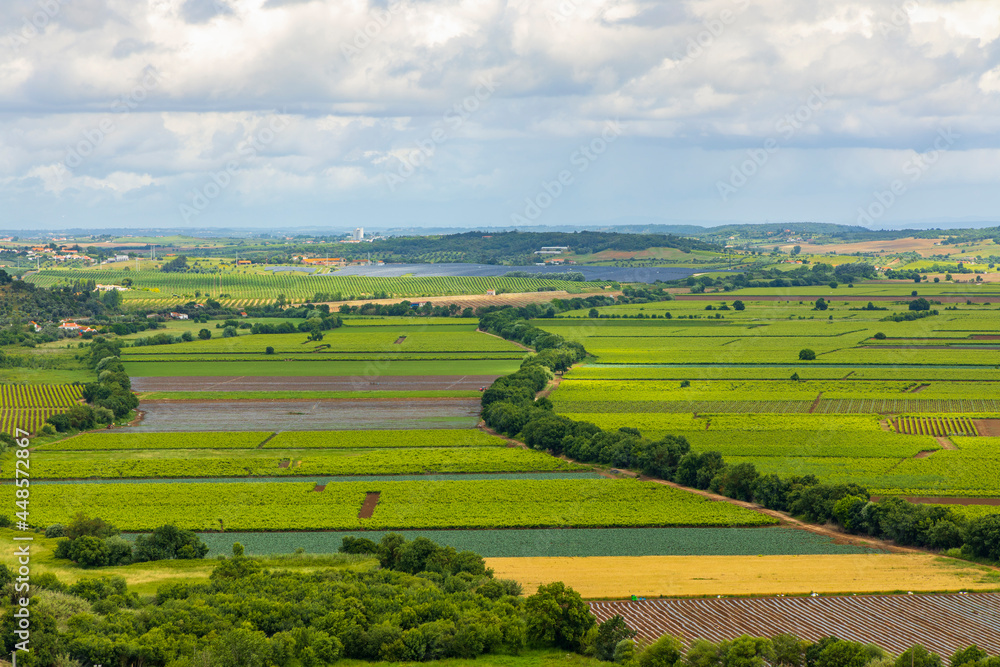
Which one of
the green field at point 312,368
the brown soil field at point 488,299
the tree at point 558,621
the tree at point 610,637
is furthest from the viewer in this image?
the brown soil field at point 488,299

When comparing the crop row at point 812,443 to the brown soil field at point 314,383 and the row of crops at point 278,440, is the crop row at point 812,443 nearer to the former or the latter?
the row of crops at point 278,440

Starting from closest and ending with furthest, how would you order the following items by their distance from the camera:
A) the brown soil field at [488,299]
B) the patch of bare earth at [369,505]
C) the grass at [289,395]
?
the patch of bare earth at [369,505], the grass at [289,395], the brown soil field at [488,299]

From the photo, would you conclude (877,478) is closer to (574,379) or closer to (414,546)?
(414,546)

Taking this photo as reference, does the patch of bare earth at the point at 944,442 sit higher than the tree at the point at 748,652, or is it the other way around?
the patch of bare earth at the point at 944,442

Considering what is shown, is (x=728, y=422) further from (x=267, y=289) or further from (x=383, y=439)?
(x=267, y=289)

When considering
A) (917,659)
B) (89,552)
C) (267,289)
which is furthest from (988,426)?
(267,289)

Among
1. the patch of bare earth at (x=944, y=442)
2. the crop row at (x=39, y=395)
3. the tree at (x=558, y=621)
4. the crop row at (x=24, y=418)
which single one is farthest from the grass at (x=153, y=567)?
the patch of bare earth at (x=944, y=442)

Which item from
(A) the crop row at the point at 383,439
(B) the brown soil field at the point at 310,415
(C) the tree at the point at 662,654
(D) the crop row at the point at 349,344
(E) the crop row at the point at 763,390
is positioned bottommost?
(C) the tree at the point at 662,654

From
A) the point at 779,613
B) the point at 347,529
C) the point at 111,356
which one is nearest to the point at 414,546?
the point at 347,529
